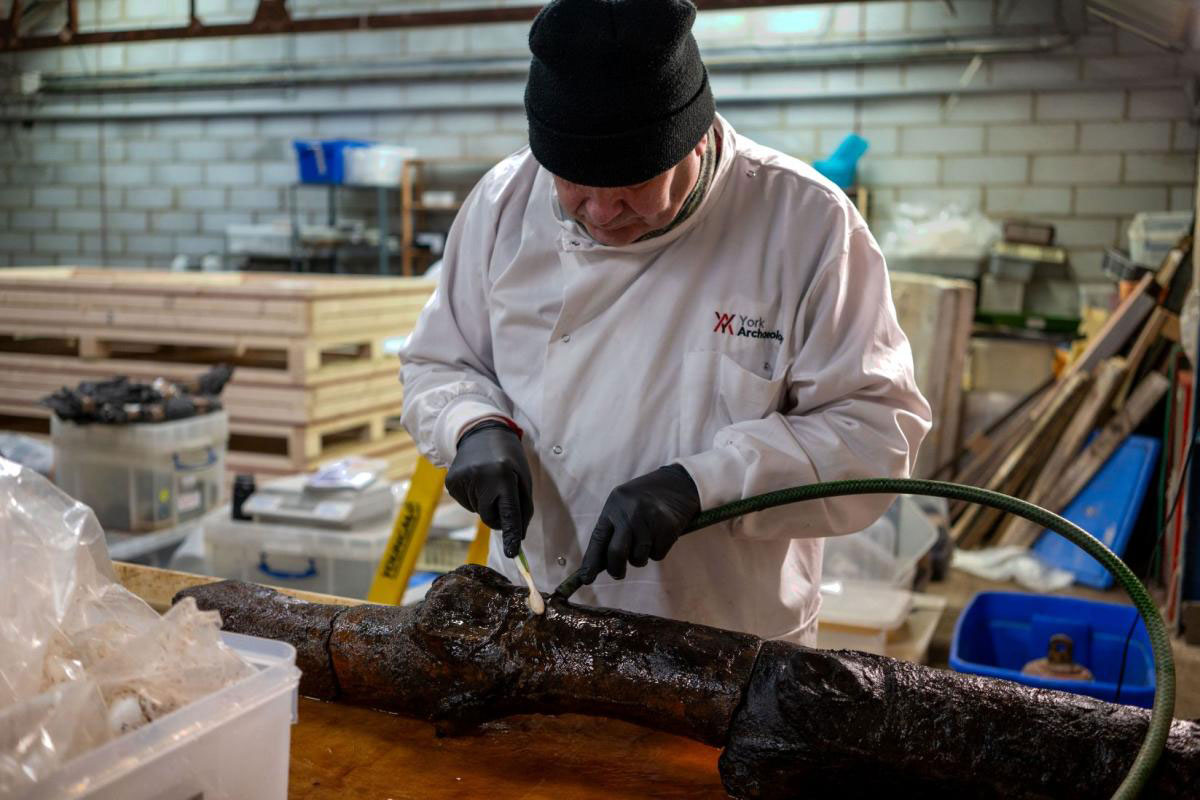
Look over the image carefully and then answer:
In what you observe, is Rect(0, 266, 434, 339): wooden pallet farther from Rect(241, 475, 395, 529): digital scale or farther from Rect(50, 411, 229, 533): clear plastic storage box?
Rect(241, 475, 395, 529): digital scale

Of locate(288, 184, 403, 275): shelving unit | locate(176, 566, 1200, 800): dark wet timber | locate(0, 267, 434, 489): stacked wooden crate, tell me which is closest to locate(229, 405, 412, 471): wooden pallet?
locate(0, 267, 434, 489): stacked wooden crate

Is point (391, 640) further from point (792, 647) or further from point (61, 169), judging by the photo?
point (61, 169)

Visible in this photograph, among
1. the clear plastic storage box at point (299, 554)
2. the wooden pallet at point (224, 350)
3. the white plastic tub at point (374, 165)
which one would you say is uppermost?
the white plastic tub at point (374, 165)

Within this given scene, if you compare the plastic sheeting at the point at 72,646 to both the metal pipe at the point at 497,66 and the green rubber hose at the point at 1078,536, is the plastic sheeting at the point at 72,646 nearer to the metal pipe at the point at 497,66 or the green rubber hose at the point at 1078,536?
the green rubber hose at the point at 1078,536

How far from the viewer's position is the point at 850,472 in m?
1.76

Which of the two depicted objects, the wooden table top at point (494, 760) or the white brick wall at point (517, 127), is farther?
the white brick wall at point (517, 127)

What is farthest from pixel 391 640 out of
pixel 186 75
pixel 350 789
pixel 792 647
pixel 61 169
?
pixel 61 169

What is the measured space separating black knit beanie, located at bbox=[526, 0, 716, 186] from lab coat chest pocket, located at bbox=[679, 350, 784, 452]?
35 cm

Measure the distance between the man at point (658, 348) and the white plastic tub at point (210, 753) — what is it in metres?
0.58

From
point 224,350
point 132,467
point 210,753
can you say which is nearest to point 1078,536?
point 210,753

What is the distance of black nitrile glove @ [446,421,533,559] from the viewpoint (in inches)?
68.9

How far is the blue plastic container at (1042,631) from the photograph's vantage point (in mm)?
3510

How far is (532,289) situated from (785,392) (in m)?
0.49

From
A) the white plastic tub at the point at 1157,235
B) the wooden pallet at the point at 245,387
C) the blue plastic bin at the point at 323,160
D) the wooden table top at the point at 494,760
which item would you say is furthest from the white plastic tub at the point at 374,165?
the wooden table top at the point at 494,760
